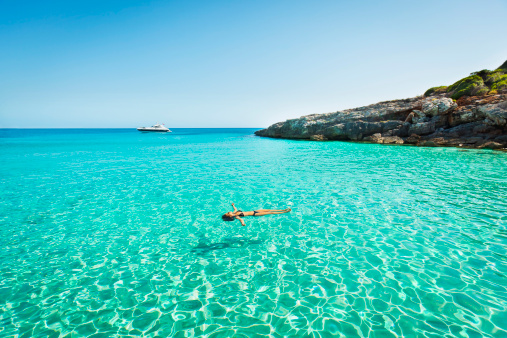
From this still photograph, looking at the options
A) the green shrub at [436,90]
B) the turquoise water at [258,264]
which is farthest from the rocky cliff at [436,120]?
the turquoise water at [258,264]

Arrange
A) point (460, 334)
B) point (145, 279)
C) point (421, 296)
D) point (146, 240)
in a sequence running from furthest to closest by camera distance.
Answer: point (146, 240)
point (145, 279)
point (421, 296)
point (460, 334)

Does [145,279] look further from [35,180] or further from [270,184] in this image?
[35,180]

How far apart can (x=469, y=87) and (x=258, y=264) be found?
5031cm

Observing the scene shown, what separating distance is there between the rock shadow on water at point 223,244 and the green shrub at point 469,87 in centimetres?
4867

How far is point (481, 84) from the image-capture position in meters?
38.5

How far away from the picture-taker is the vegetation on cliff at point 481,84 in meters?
36.7

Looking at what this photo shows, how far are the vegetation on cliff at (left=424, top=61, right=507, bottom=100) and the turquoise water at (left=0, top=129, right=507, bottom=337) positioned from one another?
115 ft

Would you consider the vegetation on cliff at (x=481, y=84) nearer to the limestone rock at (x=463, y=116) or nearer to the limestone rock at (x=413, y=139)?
the limestone rock at (x=463, y=116)

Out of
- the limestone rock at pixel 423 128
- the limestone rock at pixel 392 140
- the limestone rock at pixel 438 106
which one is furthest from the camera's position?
the limestone rock at pixel 392 140

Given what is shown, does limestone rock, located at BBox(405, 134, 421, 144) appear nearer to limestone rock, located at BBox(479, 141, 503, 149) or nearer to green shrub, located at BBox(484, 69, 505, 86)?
limestone rock, located at BBox(479, 141, 503, 149)

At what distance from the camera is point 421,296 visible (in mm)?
5332

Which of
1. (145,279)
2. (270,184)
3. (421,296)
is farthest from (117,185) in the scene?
(421,296)

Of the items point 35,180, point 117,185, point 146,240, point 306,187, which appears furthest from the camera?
point 35,180

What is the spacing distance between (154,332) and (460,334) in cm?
576
